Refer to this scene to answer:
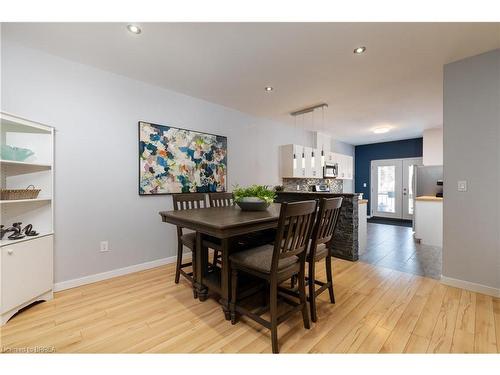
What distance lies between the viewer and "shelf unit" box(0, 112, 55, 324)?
184cm

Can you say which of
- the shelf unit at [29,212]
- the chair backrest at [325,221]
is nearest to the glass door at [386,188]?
the chair backrest at [325,221]

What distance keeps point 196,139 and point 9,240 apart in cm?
228

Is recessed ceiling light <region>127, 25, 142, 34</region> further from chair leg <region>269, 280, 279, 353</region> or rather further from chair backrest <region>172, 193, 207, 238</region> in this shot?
chair leg <region>269, 280, 279, 353</region>

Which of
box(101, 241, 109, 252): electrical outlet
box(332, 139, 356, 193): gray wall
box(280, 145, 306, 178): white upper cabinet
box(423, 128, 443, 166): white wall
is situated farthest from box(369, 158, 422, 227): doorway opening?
box(101, 241, 109, 252): electrical outlet

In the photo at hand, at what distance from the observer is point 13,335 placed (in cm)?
165

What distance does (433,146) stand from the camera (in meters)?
5.35

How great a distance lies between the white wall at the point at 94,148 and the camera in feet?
7.30

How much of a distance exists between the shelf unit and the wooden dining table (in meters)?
1.14

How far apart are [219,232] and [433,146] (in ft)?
20.1

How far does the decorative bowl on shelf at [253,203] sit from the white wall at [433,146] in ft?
17.3

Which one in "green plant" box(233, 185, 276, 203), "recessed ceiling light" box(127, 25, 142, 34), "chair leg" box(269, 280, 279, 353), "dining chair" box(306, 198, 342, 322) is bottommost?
"chair leg" box(269, 280, 279, 353)

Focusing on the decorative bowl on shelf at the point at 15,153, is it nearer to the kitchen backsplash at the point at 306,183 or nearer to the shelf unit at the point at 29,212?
the shelf unit at the point at 29,212
